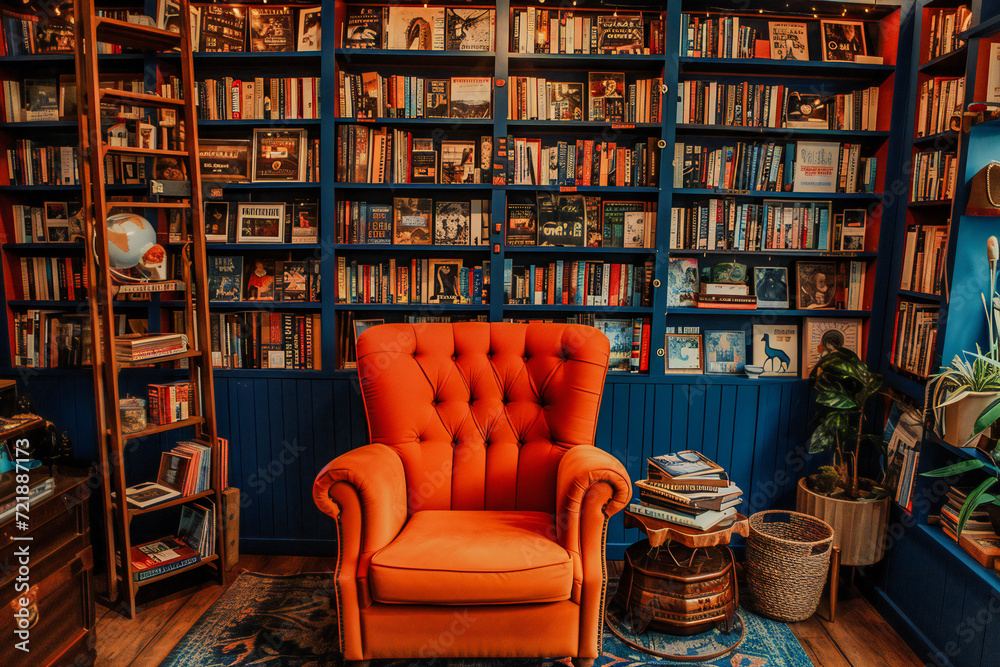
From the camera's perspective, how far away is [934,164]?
7.82 feet

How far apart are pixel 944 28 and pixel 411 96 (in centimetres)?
213

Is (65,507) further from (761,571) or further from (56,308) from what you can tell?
(761,571)

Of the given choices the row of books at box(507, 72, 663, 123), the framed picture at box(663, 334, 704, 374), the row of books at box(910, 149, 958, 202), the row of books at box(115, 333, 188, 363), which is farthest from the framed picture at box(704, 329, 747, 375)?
the row of books at box(115, 333, 188, 363)

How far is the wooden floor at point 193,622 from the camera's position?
2.10 m

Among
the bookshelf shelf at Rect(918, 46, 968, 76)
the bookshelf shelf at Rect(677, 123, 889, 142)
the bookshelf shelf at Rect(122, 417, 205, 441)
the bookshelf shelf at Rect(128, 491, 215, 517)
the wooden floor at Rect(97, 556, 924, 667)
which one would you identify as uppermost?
the bookshelf shelf at Rect(918, 46, 968, 76)

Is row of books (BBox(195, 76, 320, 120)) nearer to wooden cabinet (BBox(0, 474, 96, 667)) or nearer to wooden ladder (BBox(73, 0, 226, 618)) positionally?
wooden ladder (BBox(73, 0, 226, 618))

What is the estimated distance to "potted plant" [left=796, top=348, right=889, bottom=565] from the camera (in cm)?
238

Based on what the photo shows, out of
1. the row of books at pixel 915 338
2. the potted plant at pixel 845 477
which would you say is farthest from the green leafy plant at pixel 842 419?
the row of books at pixel 915 338

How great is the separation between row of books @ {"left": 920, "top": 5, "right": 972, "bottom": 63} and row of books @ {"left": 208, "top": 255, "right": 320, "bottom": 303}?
2.69 m

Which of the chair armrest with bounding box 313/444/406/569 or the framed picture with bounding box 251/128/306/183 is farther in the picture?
the framed picture with bounding box 251/128/306/183

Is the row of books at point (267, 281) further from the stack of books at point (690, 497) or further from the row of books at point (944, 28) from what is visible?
the row of books at point (944, 28)

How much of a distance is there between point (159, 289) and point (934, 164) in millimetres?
2994

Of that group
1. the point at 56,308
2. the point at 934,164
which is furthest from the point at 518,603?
the point at 56,308

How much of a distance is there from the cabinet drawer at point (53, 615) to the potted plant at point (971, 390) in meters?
2.71
